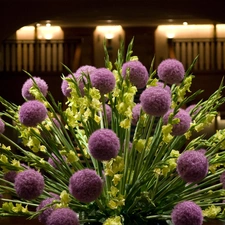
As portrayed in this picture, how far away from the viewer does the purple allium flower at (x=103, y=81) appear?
127cm

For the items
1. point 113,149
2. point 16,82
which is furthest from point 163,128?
point 16,82

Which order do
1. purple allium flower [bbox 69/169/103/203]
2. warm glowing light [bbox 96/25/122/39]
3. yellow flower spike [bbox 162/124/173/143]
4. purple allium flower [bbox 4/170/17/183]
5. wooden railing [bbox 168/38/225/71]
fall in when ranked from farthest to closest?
warm glowing light [bbox 96/25/122/39]
wooden railing [bbox 168/38/225/71]
purple allium flower [bbox 4/170/17/183]
yellow flower spike [bbox 162/124/173/143]
purple allium flower [bbox 69/169/103/203]

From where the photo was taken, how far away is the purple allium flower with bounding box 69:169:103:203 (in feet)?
3.78

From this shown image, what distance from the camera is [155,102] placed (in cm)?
121

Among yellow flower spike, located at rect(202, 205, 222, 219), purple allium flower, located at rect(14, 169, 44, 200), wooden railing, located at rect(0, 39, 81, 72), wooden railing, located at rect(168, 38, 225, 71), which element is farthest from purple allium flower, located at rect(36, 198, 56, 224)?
wooden railing, located at rect(168, 38, 225, 71)

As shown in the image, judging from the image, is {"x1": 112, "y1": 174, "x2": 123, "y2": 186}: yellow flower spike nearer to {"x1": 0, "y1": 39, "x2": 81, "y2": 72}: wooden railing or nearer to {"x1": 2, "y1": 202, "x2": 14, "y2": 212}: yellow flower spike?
{"x1": 2, "y1": 202, "x2": 14, "y2": 212}: yellow flower spike

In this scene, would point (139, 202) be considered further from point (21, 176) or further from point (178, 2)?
point (178, 2)

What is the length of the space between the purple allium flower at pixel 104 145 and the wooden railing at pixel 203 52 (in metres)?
11.4

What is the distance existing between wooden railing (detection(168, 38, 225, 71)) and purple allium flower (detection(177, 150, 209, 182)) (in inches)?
447

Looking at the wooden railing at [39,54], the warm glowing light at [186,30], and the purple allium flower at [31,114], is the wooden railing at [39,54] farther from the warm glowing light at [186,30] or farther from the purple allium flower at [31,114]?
the purple allium flower at [31,114]

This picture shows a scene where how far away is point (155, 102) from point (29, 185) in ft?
0.93

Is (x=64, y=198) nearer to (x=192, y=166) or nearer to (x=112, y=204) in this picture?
(x=112, y=204)

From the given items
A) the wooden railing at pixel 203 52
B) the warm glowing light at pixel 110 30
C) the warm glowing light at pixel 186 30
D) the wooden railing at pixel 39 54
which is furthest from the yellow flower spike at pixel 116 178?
the warm glowing light at pixel 186 30

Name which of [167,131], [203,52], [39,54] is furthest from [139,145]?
[203,52]
